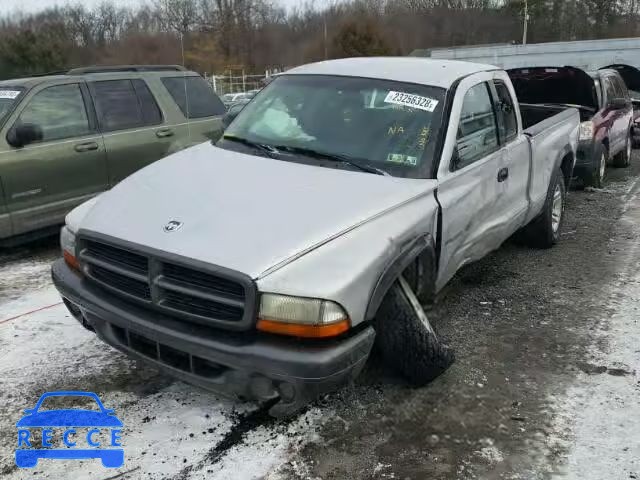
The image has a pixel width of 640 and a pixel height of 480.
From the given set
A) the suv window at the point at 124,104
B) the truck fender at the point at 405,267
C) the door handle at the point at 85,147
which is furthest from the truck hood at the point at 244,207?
the suv window at the point at 124,104

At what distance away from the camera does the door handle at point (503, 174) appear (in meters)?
4.26

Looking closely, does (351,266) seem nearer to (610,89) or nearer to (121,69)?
(121,69)

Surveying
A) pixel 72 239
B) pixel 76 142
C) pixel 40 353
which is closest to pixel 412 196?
pixel 72 239

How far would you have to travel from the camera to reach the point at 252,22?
43094 mm

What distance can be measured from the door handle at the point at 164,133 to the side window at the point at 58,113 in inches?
31.8

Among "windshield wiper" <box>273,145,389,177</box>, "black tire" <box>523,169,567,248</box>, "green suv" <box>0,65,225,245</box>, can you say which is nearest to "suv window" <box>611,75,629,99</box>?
"black tire" <box>523,169,567,248</box>

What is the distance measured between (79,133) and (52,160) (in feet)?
1.50

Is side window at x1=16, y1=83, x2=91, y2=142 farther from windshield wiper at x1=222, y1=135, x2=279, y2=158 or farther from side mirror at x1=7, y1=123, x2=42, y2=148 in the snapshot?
windshield wiper at x1=222, y1=135, x2=279, y2=158

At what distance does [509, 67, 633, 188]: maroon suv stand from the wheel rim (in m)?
2.48

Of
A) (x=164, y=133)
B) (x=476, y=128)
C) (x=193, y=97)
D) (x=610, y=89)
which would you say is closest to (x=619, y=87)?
(x=610, y=89)

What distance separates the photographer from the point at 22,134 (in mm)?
5348

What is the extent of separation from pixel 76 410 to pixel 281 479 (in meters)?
1.25

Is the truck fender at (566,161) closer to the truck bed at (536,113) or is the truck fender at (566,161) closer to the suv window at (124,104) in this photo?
the truck bed at (536,113)

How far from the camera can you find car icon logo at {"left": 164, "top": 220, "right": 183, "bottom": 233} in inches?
111
